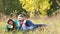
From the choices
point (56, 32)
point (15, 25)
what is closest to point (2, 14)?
point (15, 25)

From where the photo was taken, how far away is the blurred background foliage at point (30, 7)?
14.6 m

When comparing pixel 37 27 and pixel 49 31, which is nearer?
pixel 49 31

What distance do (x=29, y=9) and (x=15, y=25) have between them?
20.8 ft

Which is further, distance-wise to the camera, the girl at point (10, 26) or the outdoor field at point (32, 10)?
the outdoor field at point (32, 10)

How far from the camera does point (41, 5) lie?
14.7 metres

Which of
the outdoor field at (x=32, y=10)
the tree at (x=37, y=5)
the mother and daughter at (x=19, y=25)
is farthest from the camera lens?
the tree at (x=37, y=5)

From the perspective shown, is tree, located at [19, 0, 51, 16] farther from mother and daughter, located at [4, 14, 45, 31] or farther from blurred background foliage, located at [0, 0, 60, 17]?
mother and daughter, located at [4, 14, 45, 31]

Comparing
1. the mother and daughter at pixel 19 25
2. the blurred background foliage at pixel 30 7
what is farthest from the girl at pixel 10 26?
the blurred background foliage at pixel 30 7

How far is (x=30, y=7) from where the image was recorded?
1473cm

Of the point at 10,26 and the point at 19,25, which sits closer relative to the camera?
the point at 10,26

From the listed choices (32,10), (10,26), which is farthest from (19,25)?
(32,10)

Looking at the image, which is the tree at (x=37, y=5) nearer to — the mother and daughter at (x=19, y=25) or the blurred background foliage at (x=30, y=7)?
the blurred background foliage at (x=30, y=7)

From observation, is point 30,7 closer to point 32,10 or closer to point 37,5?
point 32,10

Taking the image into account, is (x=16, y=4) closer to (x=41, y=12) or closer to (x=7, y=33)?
(x=41, y=12)
